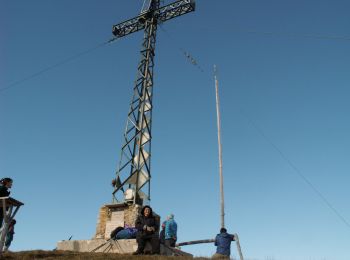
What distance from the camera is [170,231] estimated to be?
1489cm

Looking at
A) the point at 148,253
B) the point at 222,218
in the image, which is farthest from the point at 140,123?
the point at 148,253

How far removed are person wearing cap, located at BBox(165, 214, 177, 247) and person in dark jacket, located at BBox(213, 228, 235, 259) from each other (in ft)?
8.29

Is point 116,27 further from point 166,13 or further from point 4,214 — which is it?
point 4,214

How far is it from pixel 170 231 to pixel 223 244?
295cm

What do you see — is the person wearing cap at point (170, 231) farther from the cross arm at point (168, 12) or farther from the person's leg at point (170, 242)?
the cross arm at point (168, 12)

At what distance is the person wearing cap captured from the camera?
14.7 m

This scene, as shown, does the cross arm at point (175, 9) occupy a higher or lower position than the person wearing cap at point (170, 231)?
higher

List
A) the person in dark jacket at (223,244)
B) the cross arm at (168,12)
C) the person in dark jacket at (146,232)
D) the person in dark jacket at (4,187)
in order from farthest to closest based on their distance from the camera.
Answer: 1. the cross arm at (168,12)
2. the person in dark jacket at (223,244)
3. the person in dark jacket at (146,232)
4. the person in dark jacket at (4,187)

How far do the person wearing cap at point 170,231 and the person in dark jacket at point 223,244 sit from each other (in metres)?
2.53

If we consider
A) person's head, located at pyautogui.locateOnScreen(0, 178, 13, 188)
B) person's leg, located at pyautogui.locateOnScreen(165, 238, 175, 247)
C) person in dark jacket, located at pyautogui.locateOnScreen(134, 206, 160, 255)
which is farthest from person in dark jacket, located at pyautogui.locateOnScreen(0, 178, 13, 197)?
person's leg, located at pyautogui.locateOnScreen(165, 238, 175, 247)

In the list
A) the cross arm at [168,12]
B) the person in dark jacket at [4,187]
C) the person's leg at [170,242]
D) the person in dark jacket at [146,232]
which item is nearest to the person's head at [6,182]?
the person in dark jacket at [4,187]

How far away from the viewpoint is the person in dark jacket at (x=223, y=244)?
1238 centimetres

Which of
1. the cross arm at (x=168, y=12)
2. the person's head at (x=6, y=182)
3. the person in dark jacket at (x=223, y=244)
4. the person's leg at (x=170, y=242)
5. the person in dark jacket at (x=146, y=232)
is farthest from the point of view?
the cross arm at (x=168, y=12)

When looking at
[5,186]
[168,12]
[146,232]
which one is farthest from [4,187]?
[168,12]
